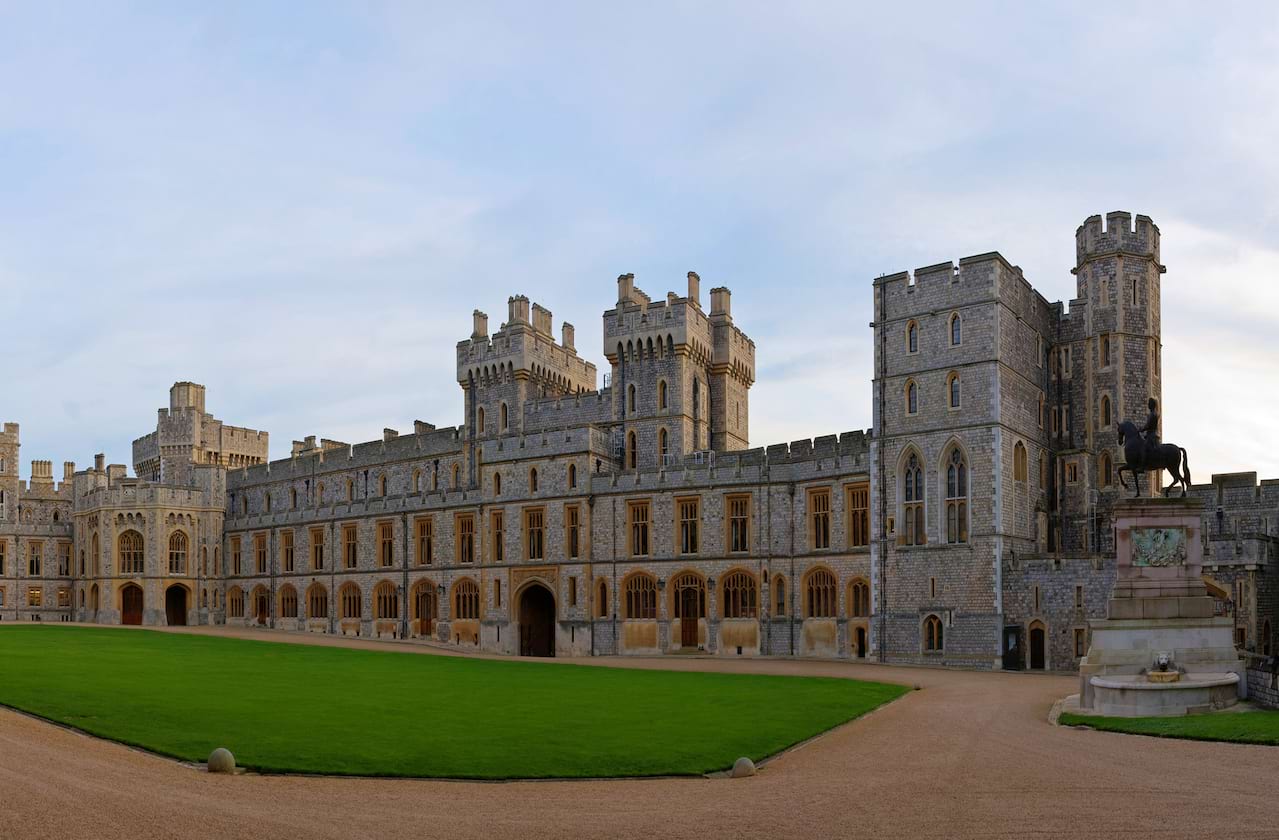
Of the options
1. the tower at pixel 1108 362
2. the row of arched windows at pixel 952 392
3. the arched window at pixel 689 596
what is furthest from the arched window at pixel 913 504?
the arched window at pixel 689 596

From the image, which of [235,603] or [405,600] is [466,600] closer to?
[405,600]

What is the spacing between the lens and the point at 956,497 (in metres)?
47.7

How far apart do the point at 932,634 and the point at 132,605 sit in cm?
5268

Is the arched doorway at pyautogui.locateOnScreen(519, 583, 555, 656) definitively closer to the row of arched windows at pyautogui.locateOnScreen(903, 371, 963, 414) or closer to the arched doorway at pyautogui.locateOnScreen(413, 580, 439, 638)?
the arched doorway at pyautogui.locateOnScreen(413, 580, 439, 638)

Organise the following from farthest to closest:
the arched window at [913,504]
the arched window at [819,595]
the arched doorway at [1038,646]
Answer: the arched window at [819,595] → the arched window at [913,504] → the arched doorway at [1038,646]

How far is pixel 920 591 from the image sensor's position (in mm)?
48281

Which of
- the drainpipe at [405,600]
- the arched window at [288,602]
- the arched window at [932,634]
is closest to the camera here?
the arched window at [932,634]

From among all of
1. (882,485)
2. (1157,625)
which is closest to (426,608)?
(882,485)

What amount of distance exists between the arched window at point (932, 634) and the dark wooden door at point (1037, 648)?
11.8ft

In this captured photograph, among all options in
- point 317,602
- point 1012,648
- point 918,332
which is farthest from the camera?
point 317,602

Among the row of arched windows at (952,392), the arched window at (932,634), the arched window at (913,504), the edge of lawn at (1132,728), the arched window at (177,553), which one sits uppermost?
the row of arched windows at (952,392)

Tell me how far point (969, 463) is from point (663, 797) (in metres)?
33.0

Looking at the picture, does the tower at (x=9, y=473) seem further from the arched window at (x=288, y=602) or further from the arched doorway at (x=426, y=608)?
the arched doorway at (x=426, y=608)

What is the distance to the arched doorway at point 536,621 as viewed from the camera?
61875 millimetres
